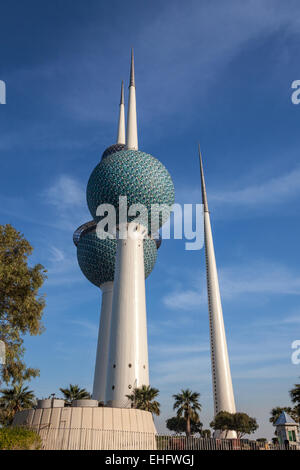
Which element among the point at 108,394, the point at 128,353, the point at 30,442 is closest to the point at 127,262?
the point at 128,353

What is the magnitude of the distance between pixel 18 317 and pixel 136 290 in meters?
32.4

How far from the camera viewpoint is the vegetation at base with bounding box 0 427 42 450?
20062 mm

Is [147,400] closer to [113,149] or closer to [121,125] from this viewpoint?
[113,149]

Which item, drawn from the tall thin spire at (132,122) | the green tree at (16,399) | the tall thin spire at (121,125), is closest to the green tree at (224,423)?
the green tree at (16,399)

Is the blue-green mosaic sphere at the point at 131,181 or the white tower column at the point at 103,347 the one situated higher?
the blue-green mosaic sphere at the point at 131,181

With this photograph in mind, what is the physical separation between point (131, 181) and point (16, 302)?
136 feet

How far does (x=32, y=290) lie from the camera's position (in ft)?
88.9

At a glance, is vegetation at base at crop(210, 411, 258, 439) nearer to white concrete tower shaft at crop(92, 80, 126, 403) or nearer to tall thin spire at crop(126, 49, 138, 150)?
white concrete tower shaft at crop(92, 80, 126, 403)

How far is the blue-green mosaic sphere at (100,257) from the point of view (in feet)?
240

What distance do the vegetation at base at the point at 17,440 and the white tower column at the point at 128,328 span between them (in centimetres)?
2679

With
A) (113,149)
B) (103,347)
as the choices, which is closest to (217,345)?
(103,347)

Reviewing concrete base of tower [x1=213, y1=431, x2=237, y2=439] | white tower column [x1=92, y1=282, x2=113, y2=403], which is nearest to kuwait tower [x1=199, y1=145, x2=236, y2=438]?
concrete base of tower [x1=213, y1=431, x2=237, y2=439]

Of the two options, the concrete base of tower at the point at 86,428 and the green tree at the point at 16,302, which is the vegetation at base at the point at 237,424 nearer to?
the concrete base of tower at the point at 86,428

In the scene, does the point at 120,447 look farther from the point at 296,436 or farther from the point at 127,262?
the point at 127,262
